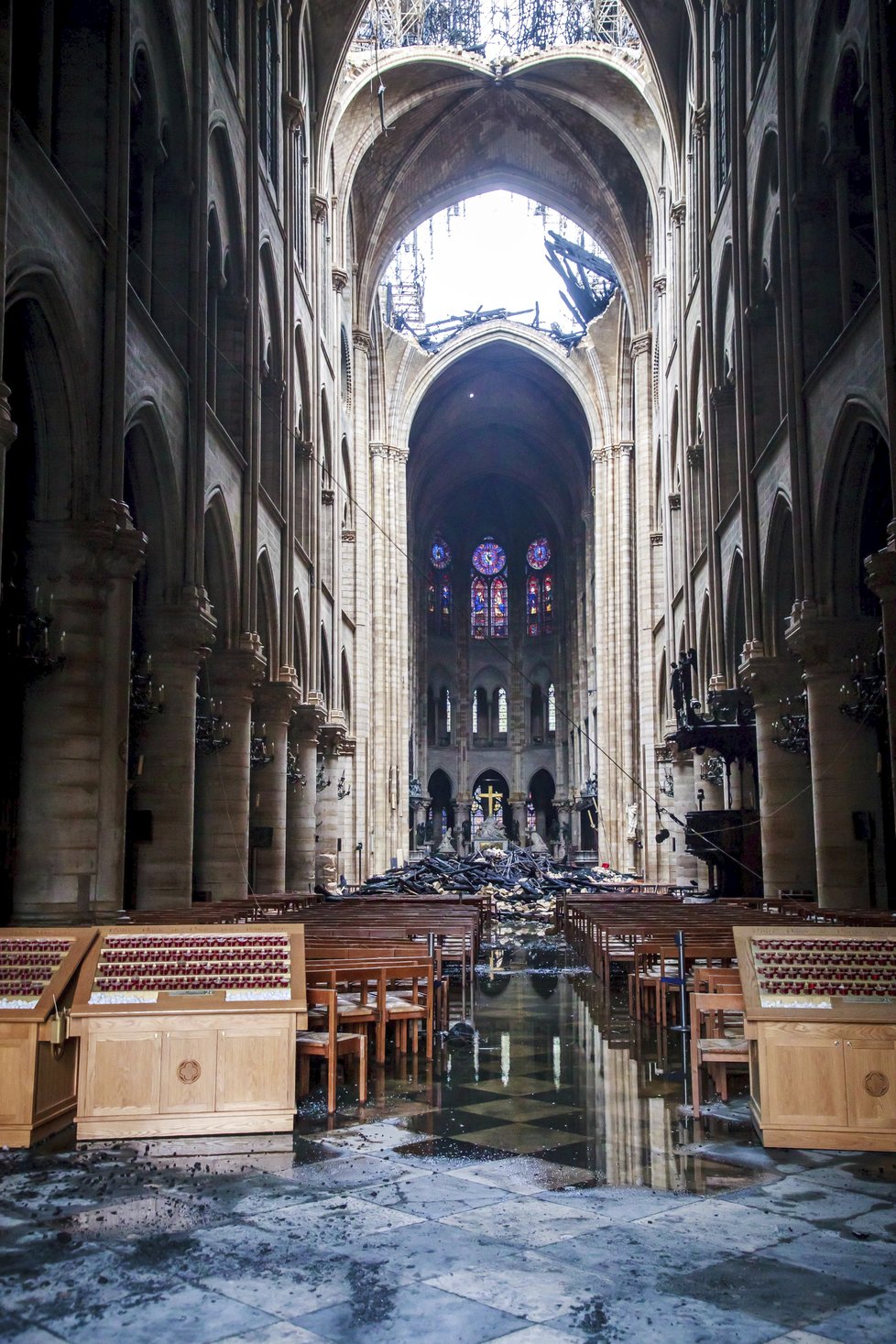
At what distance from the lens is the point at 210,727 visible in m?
19.0

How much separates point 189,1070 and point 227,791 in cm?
1366

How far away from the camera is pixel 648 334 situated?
133 feet

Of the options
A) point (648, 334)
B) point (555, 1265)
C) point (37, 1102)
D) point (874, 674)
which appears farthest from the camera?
point (648, 334)

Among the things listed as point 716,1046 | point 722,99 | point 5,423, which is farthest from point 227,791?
point 722,99

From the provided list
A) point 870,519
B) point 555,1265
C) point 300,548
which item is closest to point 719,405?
point 870,519

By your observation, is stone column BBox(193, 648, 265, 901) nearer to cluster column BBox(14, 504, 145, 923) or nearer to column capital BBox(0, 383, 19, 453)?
cluster column BBox(14, 504, 145, 923)

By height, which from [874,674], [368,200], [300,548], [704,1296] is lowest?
[704,1296]

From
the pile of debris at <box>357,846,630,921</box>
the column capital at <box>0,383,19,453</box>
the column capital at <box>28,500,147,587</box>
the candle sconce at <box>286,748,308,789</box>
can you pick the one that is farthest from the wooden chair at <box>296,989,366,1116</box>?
the pile of debris at <box>357,846,630,921</box>

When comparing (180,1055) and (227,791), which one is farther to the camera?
(227,791)

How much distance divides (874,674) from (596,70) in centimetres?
2894

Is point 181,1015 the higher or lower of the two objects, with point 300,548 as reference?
lower

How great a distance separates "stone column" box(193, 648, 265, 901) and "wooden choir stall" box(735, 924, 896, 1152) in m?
14.4

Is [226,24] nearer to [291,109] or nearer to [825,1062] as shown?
[291,109]

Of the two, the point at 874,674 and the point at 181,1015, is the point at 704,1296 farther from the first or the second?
the point at 874,674
